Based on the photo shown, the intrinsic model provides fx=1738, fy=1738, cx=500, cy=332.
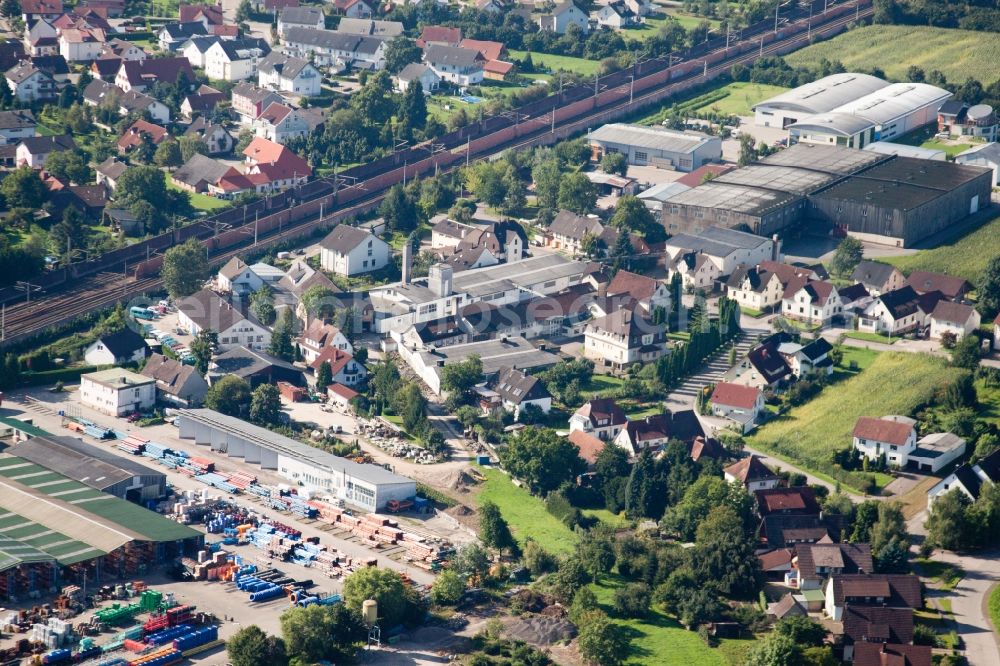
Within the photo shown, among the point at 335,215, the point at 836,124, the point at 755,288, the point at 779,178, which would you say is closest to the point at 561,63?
the point at 836,124

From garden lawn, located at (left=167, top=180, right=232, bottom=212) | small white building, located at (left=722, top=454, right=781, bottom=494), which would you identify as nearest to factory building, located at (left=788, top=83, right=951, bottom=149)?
garden lawn, located at (left=167, top=180, right=232, bottom=212)

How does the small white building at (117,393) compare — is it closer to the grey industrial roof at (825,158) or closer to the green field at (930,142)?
the grey industrial roof at (825,158)

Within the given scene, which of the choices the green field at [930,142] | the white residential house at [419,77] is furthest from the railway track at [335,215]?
the green field at [930,142]

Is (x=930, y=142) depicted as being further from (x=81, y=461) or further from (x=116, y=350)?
(x=81, y=461)

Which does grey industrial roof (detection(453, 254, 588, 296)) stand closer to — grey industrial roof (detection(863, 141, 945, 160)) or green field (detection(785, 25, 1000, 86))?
grey industrial roof (detection(863, 141, 945, 160))

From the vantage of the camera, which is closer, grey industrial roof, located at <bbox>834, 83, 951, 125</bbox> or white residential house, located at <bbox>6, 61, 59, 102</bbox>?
grey industrial roof, located at <bbox>834, 83, 951, 125</bbox>

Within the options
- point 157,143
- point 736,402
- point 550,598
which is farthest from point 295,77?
point 550,598
